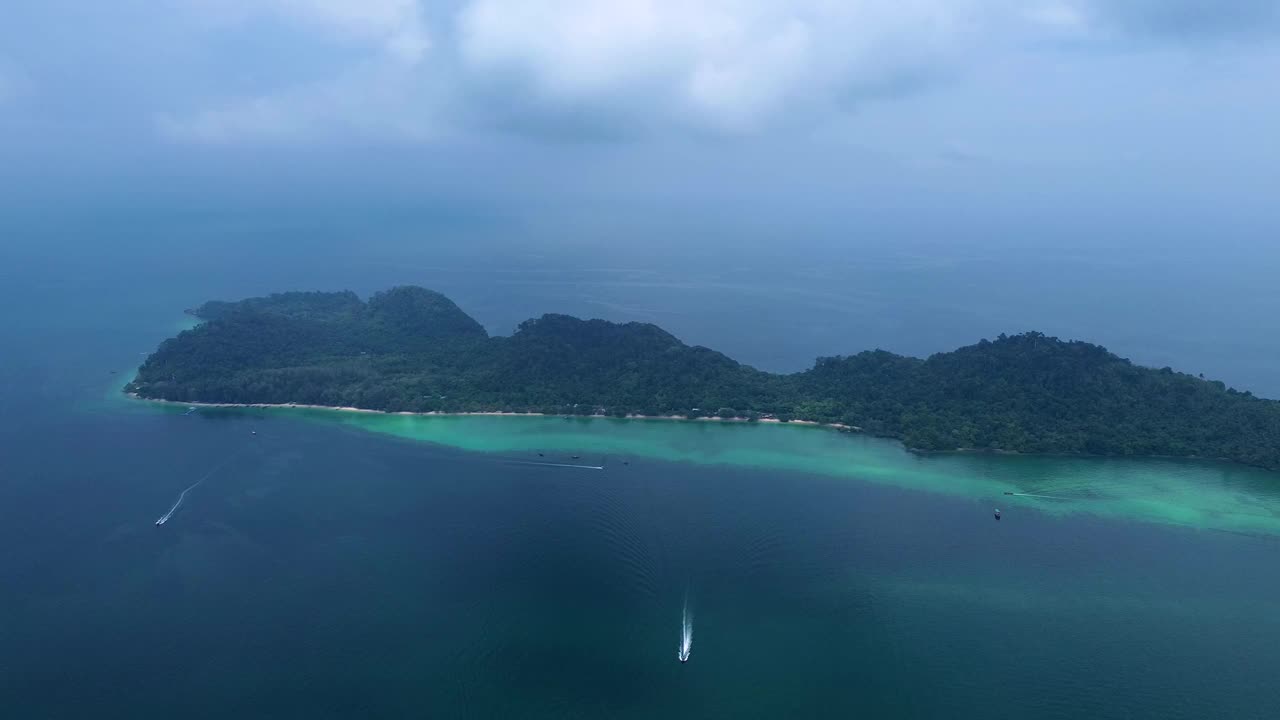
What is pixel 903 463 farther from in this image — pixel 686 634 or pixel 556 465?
pixel 686 634

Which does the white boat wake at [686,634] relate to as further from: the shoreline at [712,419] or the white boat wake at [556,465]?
the shoreline at [712,419]

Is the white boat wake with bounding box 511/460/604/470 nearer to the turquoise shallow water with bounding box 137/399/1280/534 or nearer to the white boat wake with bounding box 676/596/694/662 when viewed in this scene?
the turquoise shallow water with bounding box 137/399/1280/534

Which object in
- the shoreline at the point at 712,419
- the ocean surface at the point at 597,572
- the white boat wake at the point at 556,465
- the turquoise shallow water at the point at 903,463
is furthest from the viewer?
the shoreline at the point at 712,419

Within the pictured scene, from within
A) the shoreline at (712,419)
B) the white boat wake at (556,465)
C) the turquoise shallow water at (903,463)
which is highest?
the shoreline at (712,419)

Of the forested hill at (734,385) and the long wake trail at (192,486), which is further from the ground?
the forested hill at (734,385)

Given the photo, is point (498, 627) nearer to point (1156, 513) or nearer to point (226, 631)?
point (226, 631)

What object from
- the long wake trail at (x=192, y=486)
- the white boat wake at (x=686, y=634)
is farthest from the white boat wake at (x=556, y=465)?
the long wake trail at (x=192, y=486)

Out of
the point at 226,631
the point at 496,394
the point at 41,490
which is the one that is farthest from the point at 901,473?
the point at 41,490

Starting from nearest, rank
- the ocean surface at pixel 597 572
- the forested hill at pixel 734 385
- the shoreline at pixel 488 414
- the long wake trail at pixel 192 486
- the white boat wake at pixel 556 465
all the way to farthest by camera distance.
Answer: the ocean surface at pixel 597 572, the long wake trail at pixel 192 486, the white boat wake at pixel 556 465, the forested hill at pixel 734 385, the shoreline at pixel 488 414
